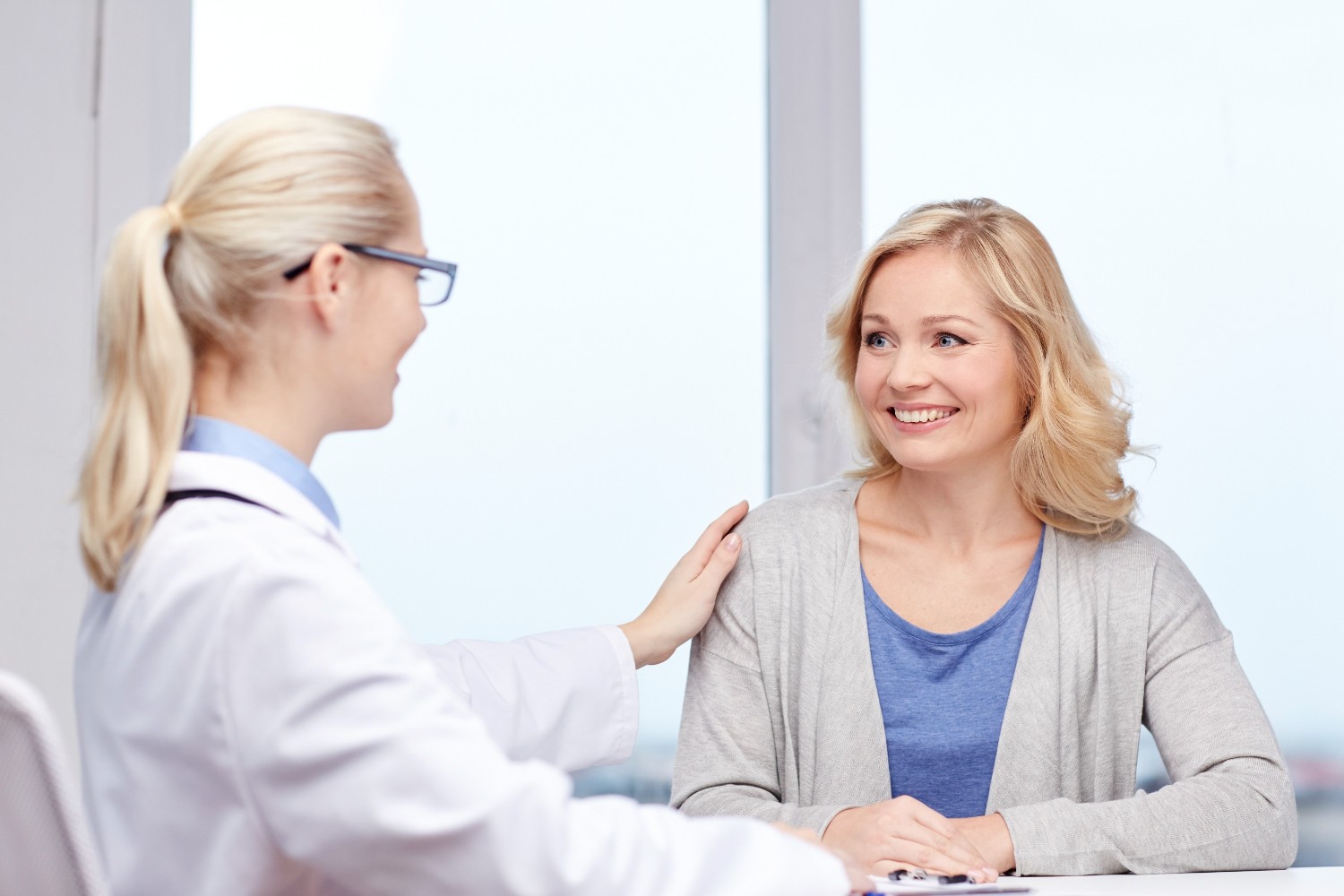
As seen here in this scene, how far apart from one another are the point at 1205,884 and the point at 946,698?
466 millimetres

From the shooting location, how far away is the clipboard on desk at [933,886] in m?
1.20

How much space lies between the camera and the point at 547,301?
266 cm

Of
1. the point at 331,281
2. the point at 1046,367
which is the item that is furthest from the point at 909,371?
the point at 331,281

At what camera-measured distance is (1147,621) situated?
1.75 meters

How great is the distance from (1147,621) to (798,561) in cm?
49

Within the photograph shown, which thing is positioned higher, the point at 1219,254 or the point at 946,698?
the point at 1219,254

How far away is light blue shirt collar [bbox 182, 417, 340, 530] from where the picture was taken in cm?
104

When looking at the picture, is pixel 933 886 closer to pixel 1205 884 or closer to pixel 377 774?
pixel 1205 884

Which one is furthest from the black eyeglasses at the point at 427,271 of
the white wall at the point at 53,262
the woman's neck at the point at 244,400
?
the white wall at the point at 53,262

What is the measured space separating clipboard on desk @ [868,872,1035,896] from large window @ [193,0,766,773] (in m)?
1.35

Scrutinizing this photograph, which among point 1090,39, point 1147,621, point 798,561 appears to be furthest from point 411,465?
point 1090,39

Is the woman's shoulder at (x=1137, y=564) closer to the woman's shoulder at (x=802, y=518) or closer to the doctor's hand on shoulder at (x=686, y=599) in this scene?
the woman's shoulder at (x=802, y=518)

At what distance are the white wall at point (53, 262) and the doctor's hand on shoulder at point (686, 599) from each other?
1316 mm

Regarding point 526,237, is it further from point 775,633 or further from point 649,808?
point 649,808
